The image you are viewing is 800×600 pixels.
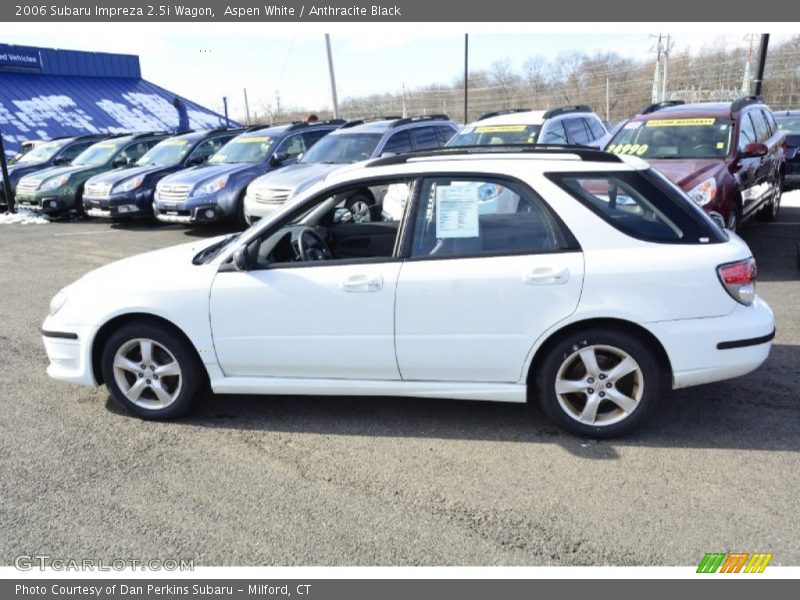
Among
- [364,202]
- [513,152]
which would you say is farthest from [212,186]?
[513,152]

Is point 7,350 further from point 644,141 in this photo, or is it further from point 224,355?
point 644,141

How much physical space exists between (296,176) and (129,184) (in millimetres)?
4594

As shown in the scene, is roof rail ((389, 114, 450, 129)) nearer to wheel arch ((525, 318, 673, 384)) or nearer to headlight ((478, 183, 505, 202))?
headlight ((478, 183, 505, 202))

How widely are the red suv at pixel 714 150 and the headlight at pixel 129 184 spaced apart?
363 inches

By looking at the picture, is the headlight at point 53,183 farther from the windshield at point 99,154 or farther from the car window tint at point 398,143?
the car window tint at point 398,143

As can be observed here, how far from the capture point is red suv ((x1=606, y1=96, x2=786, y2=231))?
7.54m

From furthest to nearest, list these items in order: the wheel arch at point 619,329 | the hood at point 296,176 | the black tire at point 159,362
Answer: the hood at point 296,176, the black tire at point 159,362, the wheel arch at point 619,329

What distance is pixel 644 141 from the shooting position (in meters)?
8.80

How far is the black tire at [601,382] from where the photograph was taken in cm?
378

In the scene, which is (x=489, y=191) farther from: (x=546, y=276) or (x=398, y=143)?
(x=398, y=143)

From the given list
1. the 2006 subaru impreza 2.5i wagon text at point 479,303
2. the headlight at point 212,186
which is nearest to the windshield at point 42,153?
the headlight at point 212,186

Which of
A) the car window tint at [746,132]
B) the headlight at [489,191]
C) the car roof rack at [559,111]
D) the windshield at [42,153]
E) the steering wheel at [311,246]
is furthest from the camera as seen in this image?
the windshield at [42,153]
